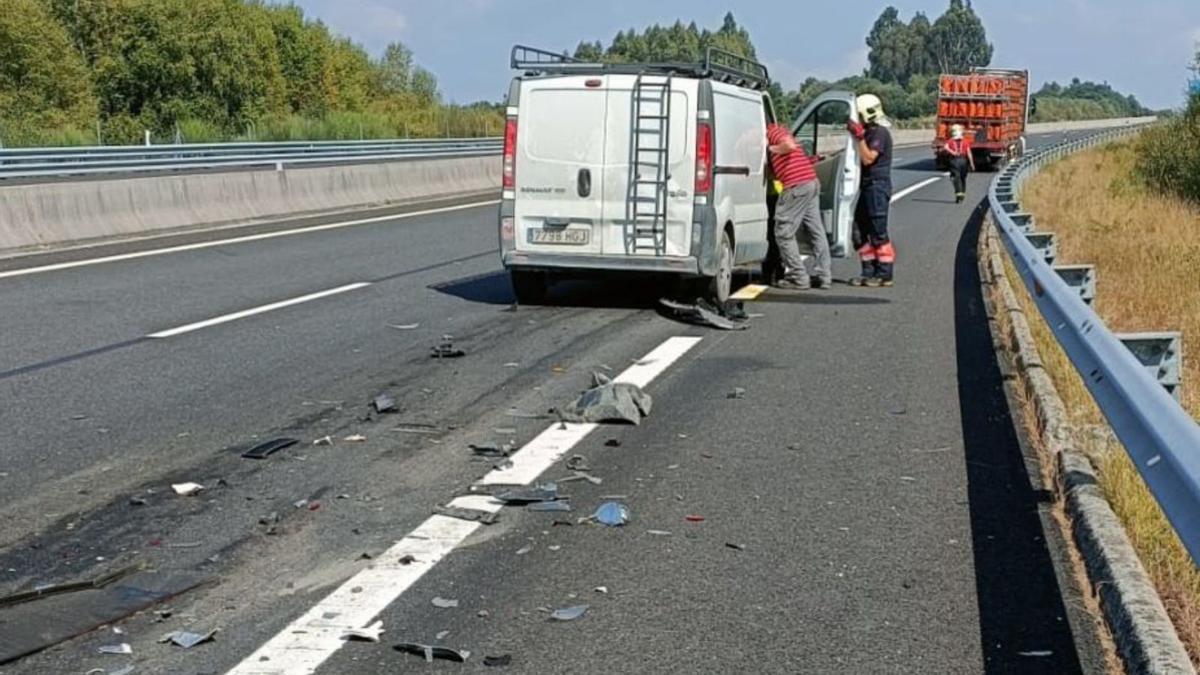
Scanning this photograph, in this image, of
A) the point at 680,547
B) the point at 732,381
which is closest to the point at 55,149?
the point at 732,381

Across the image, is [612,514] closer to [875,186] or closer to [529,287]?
[529,287]

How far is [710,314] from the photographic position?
444 inches

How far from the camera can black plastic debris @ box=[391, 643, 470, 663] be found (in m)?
4.11

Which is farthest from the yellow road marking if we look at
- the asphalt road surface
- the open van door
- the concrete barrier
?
the concrete barrier

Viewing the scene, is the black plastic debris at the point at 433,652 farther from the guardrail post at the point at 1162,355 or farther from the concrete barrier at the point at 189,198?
the concrete barrier at the point at 189,198

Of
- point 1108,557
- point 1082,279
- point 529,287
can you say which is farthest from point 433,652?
point 529,287

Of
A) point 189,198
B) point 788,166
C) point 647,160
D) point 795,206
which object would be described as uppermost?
point 647,160

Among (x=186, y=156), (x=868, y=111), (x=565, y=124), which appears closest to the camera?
(x=565, y=124)

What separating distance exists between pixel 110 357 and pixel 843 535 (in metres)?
5.46

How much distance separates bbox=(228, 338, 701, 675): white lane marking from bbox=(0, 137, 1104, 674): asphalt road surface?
0.02 meters

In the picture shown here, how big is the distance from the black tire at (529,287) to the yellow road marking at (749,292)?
1913mm

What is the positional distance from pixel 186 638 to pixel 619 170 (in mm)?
7654

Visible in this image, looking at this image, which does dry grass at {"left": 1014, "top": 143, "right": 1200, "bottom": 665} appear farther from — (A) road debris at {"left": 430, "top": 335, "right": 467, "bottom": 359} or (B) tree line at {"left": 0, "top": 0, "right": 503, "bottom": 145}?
(B) tree line at {"left": 0, "top": 0, "right": 503, "bottom": 145}

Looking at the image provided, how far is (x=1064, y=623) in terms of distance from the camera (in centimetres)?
441
